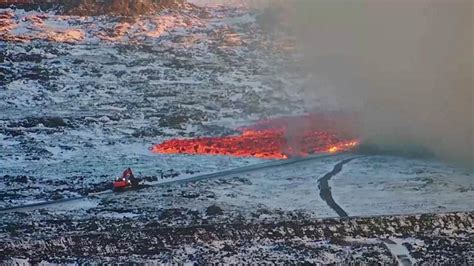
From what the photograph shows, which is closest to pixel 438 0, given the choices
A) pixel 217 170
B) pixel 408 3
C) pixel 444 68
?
pixel 408 3

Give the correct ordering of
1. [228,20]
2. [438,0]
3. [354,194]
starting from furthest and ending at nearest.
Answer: [228,20] → [438,0] → [354,194]

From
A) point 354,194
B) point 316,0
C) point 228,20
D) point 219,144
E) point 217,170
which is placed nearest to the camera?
point 354,194

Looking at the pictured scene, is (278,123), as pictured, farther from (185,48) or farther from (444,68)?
(185,48)

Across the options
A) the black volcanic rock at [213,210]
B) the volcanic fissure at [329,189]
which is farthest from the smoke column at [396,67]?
the black volcanic rock at [213,210]

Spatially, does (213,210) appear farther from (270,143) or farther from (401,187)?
(270,143)

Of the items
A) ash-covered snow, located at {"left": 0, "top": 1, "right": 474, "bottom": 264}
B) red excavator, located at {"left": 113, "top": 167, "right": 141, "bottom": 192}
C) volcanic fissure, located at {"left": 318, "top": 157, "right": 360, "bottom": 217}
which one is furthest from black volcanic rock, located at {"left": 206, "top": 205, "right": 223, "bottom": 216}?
red excavator, located at {"left": 113, "top": 167, "right": 141, "bottom": 192}
